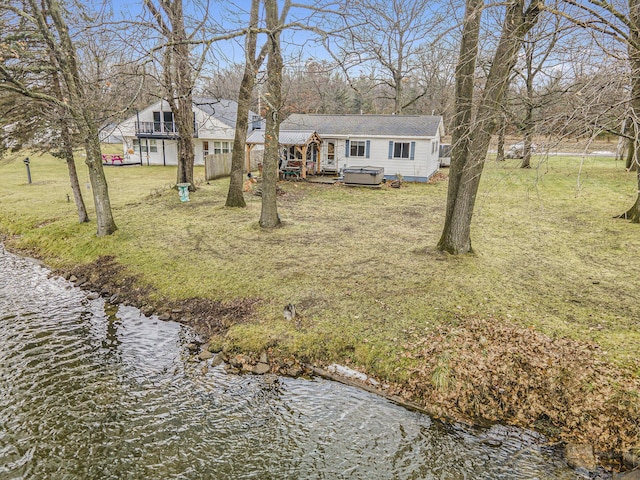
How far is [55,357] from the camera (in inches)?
260

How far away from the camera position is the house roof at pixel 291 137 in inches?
892

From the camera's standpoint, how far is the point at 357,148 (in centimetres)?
2441

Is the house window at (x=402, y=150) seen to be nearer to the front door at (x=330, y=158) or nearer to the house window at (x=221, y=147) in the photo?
the front door at (x=330, y=158)

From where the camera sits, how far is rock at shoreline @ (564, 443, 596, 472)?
4.60 m

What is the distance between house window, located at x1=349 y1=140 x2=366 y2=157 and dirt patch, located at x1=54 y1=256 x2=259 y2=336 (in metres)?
17.4

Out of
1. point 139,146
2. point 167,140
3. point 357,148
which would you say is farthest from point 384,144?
point 139,146

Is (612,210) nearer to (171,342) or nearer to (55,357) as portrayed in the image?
(171,342)

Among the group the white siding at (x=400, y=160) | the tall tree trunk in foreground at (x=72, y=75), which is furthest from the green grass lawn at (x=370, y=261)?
the white siding at (x=400, y=160)

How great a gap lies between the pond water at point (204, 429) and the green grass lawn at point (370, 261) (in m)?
0.97

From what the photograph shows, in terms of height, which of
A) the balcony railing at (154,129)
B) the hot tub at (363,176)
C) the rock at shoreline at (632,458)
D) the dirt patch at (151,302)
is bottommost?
the rock at shoreline at (632,458)

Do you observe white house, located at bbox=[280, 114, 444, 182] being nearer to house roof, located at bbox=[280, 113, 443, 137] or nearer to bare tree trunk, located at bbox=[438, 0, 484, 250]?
house roof, located at bbox=[280, 113, 443, 137]

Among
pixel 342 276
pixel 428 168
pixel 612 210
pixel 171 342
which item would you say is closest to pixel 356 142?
pixel 428 168

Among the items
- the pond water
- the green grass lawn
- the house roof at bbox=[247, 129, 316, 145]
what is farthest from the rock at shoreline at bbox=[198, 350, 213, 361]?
Answer: the house roof at bbox=[247, 129, 316, 145]

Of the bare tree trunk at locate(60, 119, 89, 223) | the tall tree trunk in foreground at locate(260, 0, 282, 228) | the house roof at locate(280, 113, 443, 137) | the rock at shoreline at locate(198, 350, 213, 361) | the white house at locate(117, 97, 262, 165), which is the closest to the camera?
the rock at shoreline at locate(198, 350, 213, 361)
